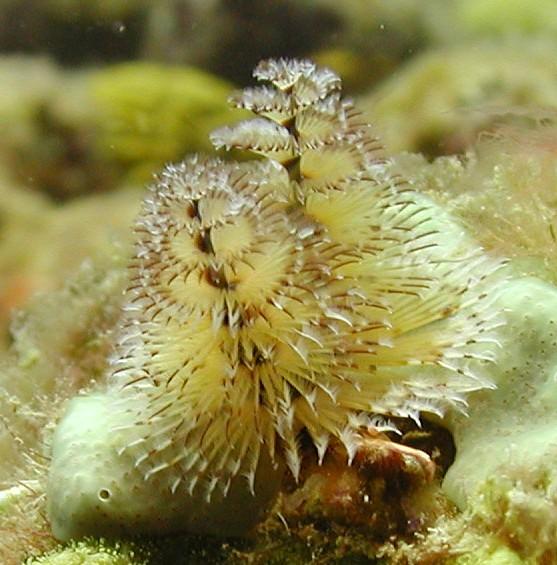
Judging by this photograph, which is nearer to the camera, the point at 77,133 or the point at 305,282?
the point at 305,282

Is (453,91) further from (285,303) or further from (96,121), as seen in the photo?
(285,303)

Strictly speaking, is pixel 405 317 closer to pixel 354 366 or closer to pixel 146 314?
pixel 354 366

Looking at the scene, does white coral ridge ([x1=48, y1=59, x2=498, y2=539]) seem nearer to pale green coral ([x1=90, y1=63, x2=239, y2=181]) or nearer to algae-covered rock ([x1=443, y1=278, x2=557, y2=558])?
algae-covered rock ([x1=443, y1=278, x2=557, y2=558])

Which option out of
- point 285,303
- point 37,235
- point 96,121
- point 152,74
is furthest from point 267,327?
point 152,74

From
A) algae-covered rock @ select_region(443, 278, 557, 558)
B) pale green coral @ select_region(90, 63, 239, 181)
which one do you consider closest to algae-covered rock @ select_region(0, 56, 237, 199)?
pale green coral @ select_region(90, 63, 239, 181)

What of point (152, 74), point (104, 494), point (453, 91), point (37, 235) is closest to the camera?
point (104, 494)

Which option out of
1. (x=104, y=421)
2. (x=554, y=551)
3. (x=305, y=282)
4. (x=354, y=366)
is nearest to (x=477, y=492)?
(x=554, y=551)

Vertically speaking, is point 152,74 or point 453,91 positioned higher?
point 152,74
